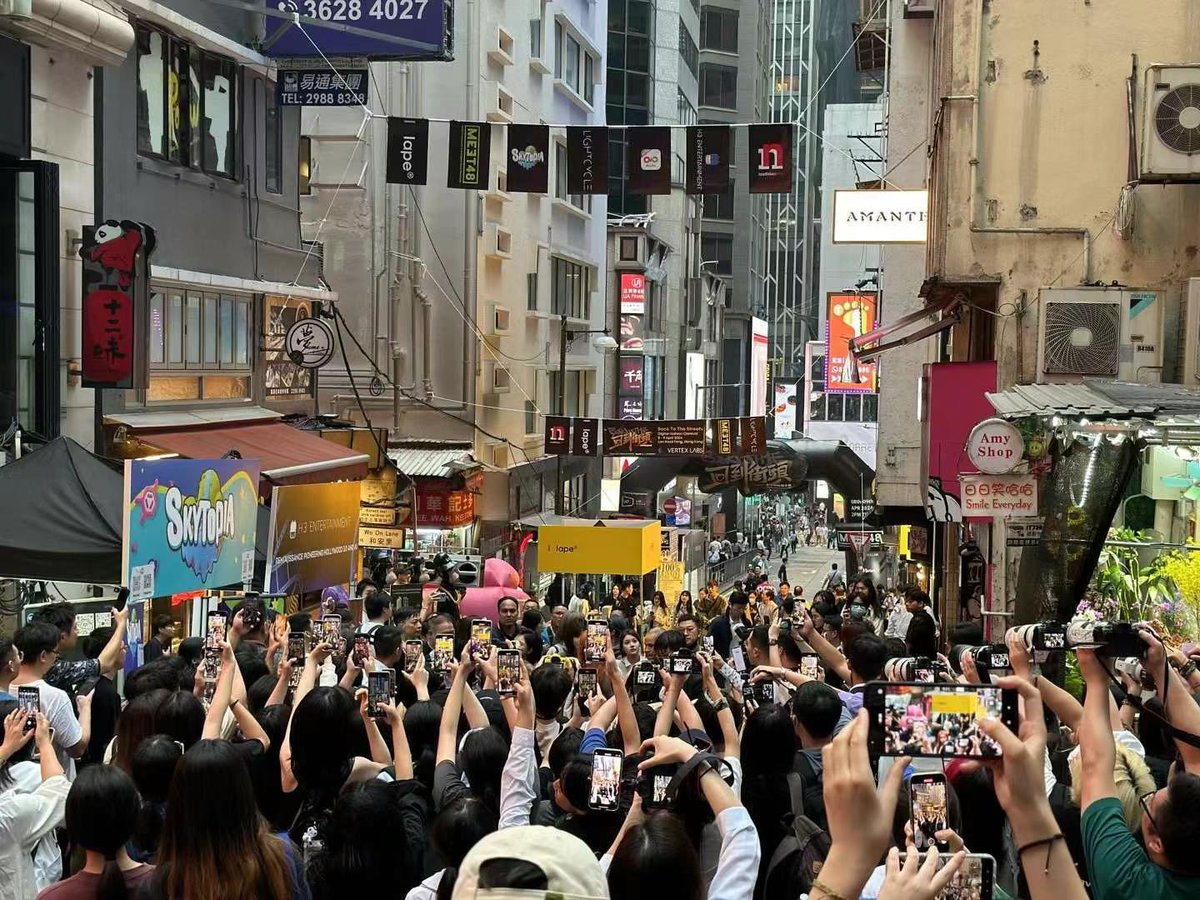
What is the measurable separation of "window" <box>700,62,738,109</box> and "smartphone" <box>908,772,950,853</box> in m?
76.2

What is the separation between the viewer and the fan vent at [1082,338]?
14047 mm

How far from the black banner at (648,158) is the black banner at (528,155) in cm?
132

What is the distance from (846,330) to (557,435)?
45.3 feet

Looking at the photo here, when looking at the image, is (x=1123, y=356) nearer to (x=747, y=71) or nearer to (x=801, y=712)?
(x=801, y=712)

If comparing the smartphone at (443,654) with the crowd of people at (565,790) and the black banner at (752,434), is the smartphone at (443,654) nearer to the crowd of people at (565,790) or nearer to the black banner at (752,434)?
the crowd of people at (565,790)

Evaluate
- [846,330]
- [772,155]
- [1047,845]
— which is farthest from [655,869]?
[846,330]

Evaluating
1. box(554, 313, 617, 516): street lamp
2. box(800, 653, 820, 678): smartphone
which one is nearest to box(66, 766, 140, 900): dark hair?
box(800, 653, 820, 678): smartphone

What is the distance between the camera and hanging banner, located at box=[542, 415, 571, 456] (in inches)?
1184

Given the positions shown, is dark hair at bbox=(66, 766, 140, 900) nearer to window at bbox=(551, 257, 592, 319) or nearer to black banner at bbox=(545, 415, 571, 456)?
black banner at bbox=(545, 415, 571, 456)

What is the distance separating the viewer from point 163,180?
715 inches

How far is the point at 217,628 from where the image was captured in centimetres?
833

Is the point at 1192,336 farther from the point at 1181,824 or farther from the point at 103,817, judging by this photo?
the point at 103,817

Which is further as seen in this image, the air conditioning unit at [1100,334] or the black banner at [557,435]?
the black banner at [557,435]

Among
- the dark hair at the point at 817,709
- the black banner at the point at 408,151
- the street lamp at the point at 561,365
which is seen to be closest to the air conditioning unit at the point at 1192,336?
the dark hair at the point at 817,709
